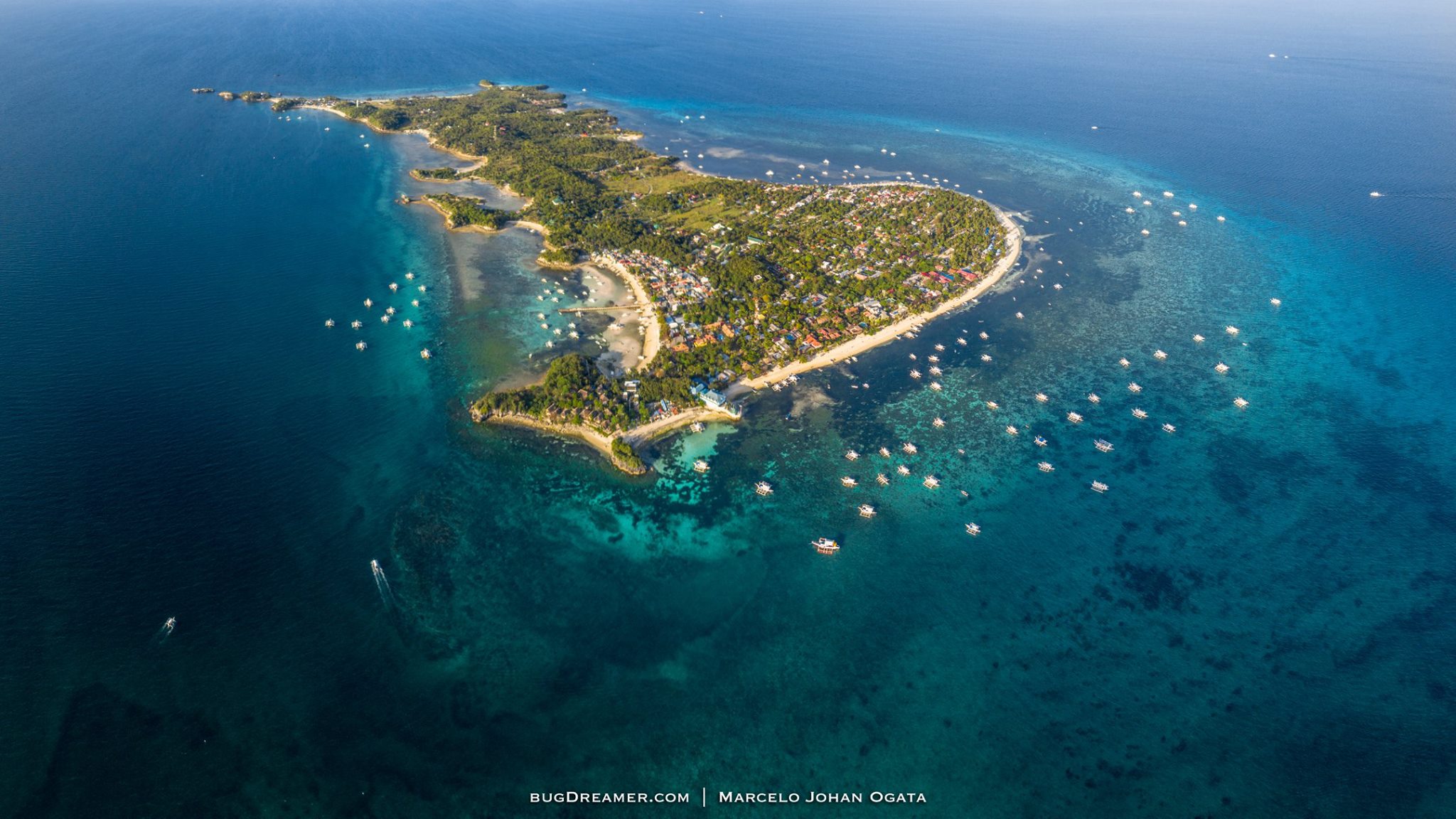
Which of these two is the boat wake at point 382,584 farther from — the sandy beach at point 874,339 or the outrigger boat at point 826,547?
the sandy beach at point 874,339

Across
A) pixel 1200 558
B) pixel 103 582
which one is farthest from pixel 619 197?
pixel 1200 558

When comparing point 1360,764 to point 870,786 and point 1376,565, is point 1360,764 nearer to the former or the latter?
point 1376,565

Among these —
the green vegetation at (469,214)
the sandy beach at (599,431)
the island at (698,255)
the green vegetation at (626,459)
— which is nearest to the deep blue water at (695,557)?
the green vegetation at (626,459)

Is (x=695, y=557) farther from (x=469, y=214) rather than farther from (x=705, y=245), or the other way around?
(x=469, y=214)

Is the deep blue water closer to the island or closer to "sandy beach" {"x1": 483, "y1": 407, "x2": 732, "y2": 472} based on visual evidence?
"sandy beach" {"x1": 483, "y1": 407, "x2": 732, "y2": 472}

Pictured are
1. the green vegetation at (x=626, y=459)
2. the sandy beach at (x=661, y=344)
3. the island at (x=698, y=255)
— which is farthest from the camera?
the island at (x=698, y=255)

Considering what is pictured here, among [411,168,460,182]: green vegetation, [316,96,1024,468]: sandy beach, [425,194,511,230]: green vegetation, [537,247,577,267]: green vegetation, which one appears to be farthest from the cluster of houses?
[411,168,460,182]: green vegetation

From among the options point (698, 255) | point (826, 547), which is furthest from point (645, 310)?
point (826, 547)

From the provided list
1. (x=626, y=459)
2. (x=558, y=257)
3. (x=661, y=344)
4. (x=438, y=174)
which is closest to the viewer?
(x=626, y=459)
